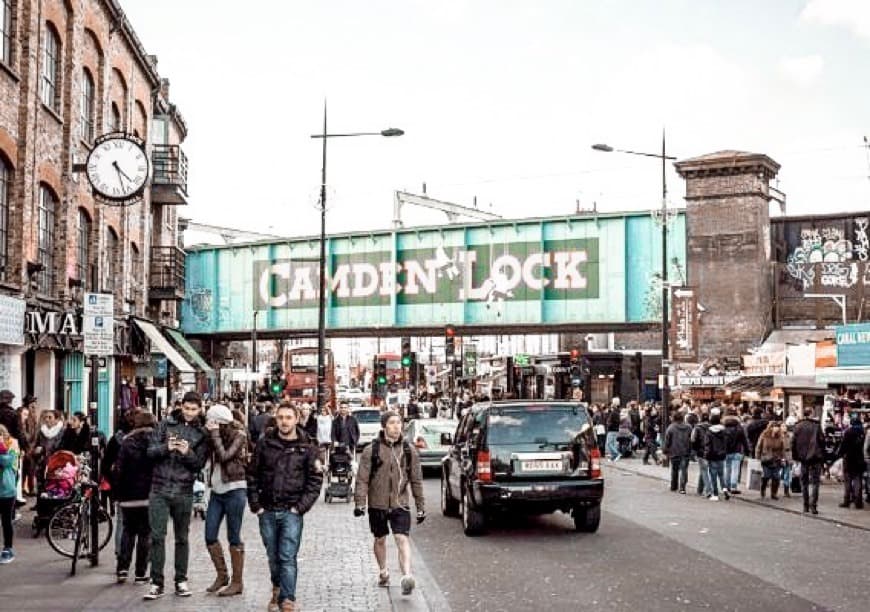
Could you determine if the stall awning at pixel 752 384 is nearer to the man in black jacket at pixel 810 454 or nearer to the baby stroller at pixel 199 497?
the man in black jacket at pixel 810 454

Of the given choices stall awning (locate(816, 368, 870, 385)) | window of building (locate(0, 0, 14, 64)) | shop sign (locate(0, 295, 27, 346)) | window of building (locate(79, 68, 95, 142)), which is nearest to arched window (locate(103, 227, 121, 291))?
window of building (locate(79, 68, 95, 142))

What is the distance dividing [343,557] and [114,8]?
67.2 feet

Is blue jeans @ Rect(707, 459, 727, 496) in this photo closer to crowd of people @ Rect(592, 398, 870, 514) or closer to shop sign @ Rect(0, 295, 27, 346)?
crowd of people @ Rect(592, 398, 870, 514)

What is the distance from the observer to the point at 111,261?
99.8ft

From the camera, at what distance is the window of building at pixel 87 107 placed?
26609 millimetres

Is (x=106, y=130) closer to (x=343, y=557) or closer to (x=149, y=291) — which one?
(x=149, y=291)

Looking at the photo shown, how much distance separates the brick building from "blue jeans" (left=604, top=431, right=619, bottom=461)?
47.2 feet

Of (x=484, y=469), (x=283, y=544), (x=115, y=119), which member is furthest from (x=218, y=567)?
(x=115, y=119)

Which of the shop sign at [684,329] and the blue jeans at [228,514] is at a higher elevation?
the shop sign at [684,329]

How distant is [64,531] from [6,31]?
12096 millimetres

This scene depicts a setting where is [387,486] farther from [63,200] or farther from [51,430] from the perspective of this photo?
[63,200]

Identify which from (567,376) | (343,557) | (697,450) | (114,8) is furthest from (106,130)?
(567,376)

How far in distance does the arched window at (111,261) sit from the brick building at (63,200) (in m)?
0.03

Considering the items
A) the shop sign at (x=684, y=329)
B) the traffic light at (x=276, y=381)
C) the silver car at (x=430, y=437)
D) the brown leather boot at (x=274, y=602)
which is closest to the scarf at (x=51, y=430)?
the silver car at (x=430, y=437)
